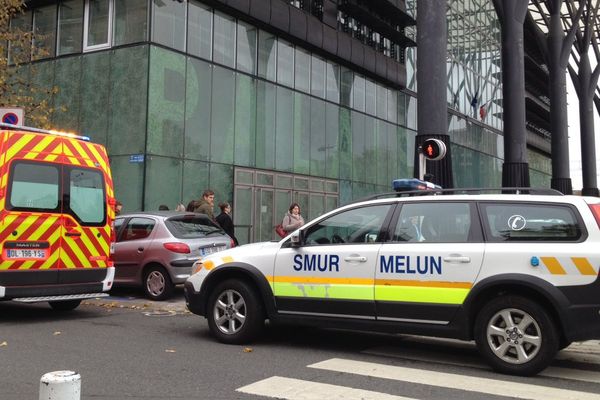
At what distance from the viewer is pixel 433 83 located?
40.6 ft

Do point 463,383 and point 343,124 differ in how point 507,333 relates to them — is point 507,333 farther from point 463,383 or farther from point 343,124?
point 343,124

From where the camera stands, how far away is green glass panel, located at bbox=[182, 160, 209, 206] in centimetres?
1750

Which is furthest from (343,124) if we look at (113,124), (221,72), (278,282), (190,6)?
(278,282)

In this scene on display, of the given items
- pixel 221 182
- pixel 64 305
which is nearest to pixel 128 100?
pixel 221 182

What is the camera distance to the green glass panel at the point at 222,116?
18641 millimetres

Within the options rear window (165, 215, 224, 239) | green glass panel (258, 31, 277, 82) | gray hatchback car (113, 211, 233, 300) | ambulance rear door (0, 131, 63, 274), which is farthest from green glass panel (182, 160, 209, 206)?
ambulance rear door (0, 131, 63, 274)

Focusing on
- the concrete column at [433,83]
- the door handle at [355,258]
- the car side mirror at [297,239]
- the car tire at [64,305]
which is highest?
the concrete column at [433,83]

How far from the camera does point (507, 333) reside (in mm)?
5441

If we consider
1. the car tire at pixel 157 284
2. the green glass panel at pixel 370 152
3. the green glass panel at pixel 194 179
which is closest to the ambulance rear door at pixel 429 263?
the car tire at pixel 157 284

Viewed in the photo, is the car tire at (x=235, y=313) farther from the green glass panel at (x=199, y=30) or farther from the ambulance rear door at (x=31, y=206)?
the green glass panel at (x=199, y=30)

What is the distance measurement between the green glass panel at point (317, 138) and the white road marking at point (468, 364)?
53.9 ft

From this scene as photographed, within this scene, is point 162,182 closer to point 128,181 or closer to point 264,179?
point 128,181

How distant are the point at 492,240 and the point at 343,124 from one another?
64.2 ft

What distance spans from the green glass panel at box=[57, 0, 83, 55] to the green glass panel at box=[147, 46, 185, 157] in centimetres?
305
